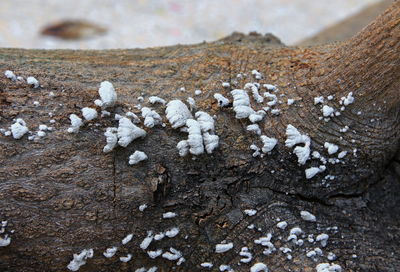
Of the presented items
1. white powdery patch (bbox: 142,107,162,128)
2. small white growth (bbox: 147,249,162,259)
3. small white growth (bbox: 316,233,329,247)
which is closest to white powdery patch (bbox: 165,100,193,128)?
white powdery patch (bbox: 142,107,162,128)

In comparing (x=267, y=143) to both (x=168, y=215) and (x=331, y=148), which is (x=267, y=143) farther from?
(x=168, y=215)

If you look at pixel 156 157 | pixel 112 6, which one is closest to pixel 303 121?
pixel 156 157

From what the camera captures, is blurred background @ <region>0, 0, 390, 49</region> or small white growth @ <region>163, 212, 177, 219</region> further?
blurred background @ <region>0, 0, 390, 49</region>

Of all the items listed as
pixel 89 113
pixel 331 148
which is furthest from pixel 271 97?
pixel 89 113

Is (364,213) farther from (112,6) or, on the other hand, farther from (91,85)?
(112,6)

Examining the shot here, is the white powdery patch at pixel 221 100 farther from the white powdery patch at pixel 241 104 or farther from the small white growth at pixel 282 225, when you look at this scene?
the small white growth at pixel 282 225

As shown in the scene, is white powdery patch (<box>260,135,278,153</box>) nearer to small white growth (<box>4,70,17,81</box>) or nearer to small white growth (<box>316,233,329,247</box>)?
small white growth (<box>316,233,329,247</box>)
